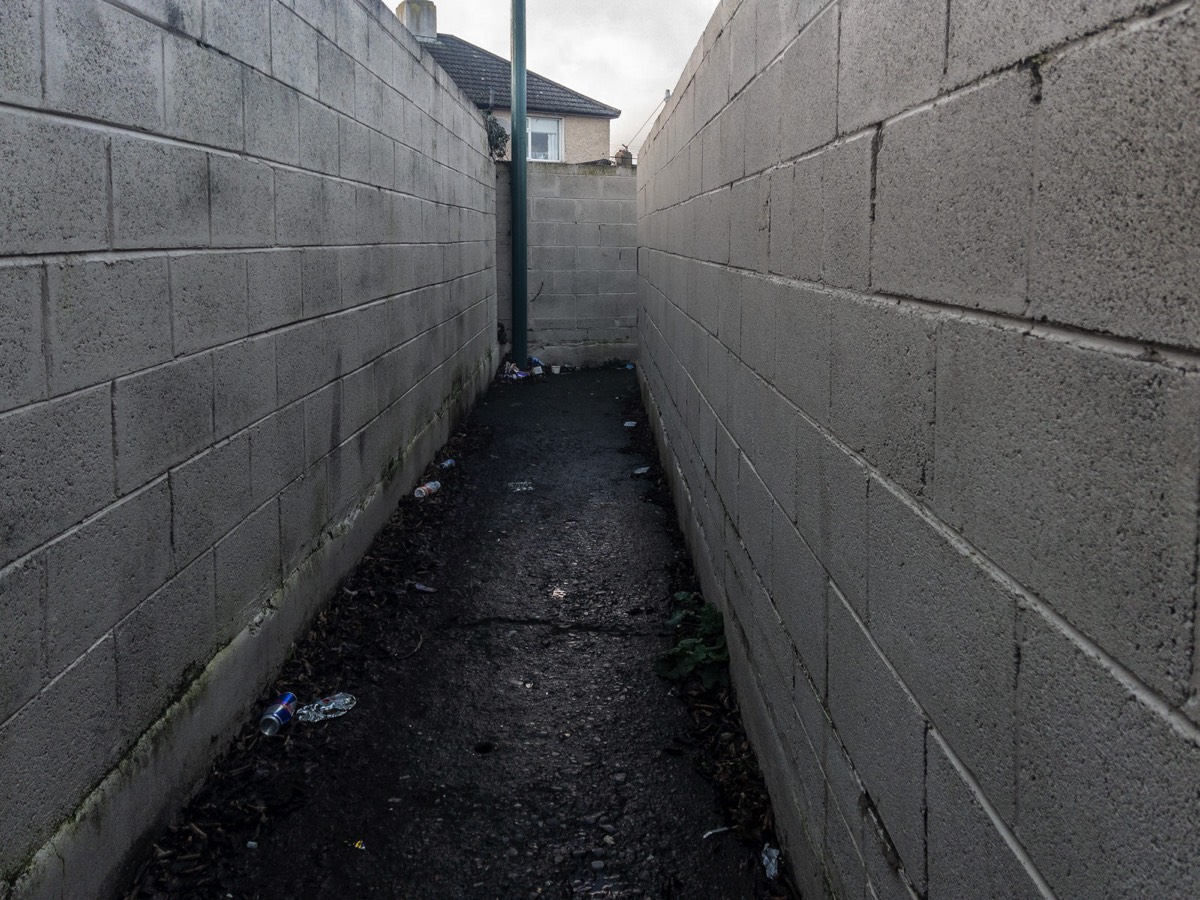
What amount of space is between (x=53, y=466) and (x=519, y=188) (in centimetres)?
1004

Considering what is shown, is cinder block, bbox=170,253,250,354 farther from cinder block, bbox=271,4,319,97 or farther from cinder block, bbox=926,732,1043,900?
cinder block, bbox=926,732,1043,900

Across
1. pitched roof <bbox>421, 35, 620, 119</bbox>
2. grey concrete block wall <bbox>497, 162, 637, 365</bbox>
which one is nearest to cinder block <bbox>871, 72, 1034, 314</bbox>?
grey concrete block wall <bbox>497, 162, 637, 365</bbox>

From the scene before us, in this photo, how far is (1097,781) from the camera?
1.16m

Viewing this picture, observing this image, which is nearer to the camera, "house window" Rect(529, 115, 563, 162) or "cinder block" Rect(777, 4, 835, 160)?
"cinder block" Rect(777, 4, 835, 160)

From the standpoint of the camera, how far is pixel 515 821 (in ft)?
10.4

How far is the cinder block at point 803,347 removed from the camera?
2.43 meters

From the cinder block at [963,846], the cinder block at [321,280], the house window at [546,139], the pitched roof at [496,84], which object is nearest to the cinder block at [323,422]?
the cinder block at [321,280]

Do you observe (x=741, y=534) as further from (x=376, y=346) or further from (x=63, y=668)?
(x=376, y=346)

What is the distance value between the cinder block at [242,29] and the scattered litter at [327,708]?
2207 millimetres

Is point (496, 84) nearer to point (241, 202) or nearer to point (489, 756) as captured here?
point (241, 202)

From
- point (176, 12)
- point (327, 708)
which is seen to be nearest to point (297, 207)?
point (176, 12)

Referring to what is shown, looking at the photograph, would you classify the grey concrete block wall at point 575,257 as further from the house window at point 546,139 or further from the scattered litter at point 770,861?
the house window at point 546,139

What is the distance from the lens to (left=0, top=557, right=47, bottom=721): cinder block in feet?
7.09

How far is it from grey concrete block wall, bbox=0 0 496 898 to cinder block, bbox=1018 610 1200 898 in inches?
75.3
